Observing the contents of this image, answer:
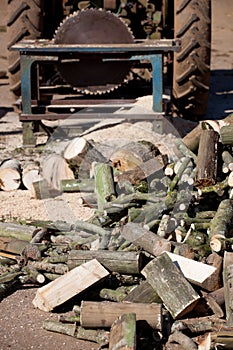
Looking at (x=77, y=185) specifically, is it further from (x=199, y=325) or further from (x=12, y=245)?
(x=199, y=325)

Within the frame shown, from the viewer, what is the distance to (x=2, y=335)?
4879 mm

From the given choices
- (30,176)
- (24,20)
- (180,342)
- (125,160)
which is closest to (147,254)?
(180,342)

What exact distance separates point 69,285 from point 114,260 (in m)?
0.36

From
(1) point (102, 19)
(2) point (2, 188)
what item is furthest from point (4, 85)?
(2) point (2, 188)

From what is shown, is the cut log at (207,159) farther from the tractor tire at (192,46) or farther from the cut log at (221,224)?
the tractor tire at (192,46)

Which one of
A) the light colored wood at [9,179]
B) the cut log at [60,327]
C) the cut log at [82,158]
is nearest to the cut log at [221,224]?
the cut log at [60,327]

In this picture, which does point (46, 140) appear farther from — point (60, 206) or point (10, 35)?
point (60, 206)

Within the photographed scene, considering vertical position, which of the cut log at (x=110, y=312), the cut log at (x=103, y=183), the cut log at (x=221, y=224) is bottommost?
the cut log at (x=103, y=183)

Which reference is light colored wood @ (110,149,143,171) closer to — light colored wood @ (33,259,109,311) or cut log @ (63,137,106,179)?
cut log @ (63,137,106,179)

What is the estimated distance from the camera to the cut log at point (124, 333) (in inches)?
170

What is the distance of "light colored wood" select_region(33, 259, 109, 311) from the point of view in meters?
5.08

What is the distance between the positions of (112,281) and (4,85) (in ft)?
26.5

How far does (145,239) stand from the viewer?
18.1 feet

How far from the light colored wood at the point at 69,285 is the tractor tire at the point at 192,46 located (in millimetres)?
4960
